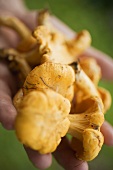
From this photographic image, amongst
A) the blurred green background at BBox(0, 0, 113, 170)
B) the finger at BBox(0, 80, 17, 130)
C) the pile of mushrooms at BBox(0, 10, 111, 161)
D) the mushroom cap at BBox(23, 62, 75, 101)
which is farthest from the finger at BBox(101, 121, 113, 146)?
the blurred green background at BBox(0, 0, 113, 170)

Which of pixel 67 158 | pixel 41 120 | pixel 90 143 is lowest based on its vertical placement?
pixel 67 158

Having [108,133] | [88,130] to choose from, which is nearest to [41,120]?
[88,130]

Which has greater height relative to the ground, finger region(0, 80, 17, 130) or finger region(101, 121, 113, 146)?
finger region(0, 80, 17, 130)

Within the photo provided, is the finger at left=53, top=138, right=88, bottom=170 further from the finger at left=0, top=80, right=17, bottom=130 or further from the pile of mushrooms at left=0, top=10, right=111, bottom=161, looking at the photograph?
the finger at left=0, top=80, right=17, bottom=130

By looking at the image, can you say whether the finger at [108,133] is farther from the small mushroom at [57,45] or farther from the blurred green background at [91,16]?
the blurred green background at [91,16]

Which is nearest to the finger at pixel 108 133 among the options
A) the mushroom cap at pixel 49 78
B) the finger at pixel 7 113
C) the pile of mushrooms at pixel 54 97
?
the pile of mushrooms at pixel 54 97

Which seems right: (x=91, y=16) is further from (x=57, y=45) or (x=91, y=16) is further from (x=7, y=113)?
(x=7, y=113)

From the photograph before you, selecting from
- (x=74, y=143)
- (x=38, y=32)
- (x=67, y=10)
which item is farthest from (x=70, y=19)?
(x=74, y=143)

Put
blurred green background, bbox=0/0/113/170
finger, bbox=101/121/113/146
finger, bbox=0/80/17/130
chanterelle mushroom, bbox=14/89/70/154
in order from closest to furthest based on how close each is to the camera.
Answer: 1. chanterelle mushroom, bbox=14/89/70/154
2. finger, bbox=0/80/17/130
3. finger, bbox=101/121/113/146
4. blurred green background, bbox=0/0/113/170
